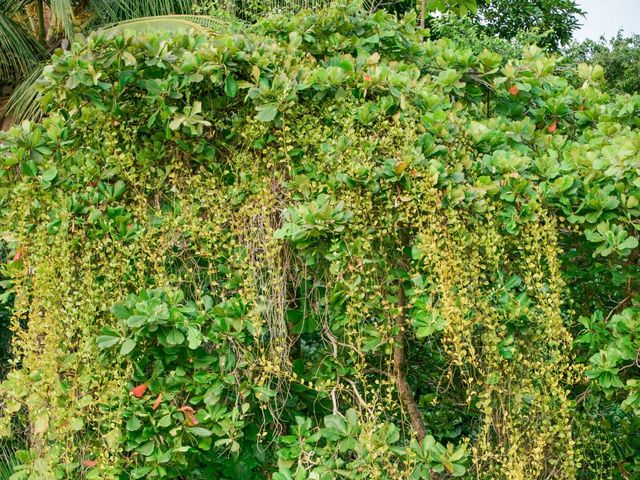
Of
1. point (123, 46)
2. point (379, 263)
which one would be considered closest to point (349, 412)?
point (379, 263)

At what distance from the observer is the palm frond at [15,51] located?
20.7 feet

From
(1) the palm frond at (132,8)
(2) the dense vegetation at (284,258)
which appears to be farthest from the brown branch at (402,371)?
(1) the palm frond at (132,8)

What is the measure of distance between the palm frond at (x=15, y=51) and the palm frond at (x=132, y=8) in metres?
0.66

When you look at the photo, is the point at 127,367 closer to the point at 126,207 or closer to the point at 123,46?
the point at 126,207

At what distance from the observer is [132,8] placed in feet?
22.8

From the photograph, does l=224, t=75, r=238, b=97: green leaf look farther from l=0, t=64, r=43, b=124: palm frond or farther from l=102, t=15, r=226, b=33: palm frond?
l=0, t=64, r=43, b=124: palm frond

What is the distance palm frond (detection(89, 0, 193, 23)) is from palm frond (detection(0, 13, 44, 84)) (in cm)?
66

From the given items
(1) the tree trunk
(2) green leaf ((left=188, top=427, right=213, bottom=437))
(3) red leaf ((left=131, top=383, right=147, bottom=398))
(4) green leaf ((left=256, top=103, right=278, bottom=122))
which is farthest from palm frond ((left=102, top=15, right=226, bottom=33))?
(2) green leaf ((left=188, top=427, right=213, bottom=437))

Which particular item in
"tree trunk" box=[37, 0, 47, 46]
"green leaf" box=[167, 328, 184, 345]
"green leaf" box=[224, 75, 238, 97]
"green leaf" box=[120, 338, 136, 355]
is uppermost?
"green leaf" box=[224, 75, 238, 97]

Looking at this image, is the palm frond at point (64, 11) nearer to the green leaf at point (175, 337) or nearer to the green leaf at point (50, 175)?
the green leaf at point (50, 175)

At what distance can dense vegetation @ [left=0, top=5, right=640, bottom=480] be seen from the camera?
8.17 feet

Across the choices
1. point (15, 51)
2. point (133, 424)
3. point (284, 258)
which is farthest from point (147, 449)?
point (15, 51)

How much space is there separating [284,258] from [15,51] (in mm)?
4777

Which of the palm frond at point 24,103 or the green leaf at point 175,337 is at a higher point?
the green leaf at point 175,337
